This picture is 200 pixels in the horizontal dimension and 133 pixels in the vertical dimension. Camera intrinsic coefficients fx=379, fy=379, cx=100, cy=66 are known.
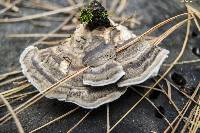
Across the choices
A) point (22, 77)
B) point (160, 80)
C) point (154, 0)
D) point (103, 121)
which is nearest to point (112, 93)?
point (103, 121)

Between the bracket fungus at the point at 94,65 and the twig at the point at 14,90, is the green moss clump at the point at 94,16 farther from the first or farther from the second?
the twig at the point at 14,90

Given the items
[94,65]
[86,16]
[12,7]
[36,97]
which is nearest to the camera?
[94,65]

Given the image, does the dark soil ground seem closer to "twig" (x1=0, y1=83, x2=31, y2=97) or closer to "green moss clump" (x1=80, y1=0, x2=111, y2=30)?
"twig" (x1=0, y1=83, x2=31, y2=97)

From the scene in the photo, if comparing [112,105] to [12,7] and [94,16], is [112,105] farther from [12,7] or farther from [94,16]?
[12,7]

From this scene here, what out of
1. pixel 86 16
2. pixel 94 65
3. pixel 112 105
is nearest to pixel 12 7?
pixel 86 16

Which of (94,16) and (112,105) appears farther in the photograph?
(112,105)

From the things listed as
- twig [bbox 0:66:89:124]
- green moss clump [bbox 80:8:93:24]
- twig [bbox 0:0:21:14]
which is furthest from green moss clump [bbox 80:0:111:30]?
twig [bbox 0:0:21:14]
